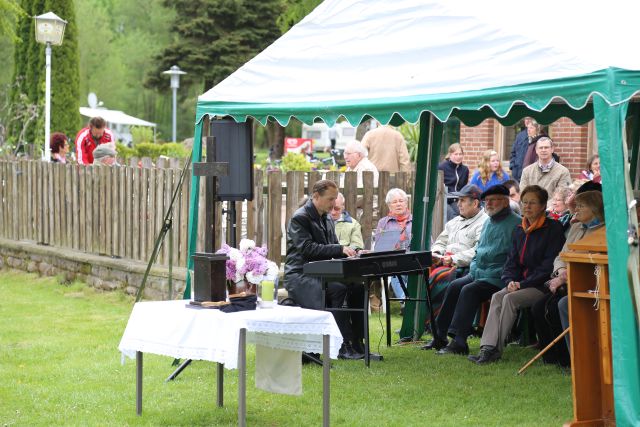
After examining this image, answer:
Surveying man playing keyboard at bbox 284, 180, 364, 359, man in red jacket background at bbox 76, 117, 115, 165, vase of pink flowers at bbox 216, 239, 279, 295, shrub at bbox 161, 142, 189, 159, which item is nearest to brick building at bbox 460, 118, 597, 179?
man in red jacket background at bbox 76, 117, 115, 165

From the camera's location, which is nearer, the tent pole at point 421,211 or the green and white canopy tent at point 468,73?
the green and white canopy tent at point 468,73

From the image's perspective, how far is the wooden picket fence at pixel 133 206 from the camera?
453 inches

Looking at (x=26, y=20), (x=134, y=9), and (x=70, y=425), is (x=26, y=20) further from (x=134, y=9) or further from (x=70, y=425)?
(x=134, y=9)

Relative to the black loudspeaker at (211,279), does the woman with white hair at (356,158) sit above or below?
above

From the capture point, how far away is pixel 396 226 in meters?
10.7

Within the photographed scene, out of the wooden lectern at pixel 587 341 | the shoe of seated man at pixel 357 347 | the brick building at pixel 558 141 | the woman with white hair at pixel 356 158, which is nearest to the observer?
the wooden lectern at pixel 587 341

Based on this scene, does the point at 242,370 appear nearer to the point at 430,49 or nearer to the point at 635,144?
the point at 430,49

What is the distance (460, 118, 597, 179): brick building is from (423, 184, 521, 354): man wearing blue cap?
860cm

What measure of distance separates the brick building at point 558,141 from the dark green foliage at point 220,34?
24.9 meters

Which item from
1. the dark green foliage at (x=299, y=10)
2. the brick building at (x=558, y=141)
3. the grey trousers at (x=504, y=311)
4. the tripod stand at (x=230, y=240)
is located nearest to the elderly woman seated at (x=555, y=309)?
the grey trousers at (x=504, y=311)

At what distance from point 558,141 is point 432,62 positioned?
11.7m

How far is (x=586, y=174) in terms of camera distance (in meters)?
12.3

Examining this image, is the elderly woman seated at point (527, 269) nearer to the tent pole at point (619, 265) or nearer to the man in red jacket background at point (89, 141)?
the tent pole at point (619, 265)

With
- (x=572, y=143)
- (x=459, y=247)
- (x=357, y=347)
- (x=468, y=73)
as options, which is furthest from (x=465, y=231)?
(x=572, y=143)
